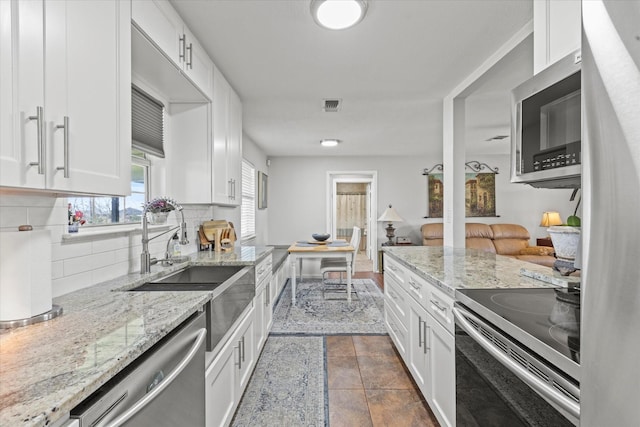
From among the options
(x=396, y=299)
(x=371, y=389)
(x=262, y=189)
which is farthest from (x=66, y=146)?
(x=262, y=189)

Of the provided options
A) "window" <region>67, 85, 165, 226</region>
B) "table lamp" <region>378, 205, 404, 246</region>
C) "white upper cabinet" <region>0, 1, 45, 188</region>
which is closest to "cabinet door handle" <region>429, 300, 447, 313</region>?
"white upper cabinet" <region>0, 1, 45, 188</region>

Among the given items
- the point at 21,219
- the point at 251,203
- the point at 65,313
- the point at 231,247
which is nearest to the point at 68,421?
the point at 65,313

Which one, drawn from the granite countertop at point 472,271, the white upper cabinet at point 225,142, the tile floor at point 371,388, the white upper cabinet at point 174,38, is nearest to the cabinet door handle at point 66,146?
the white upper cabinet at point 174,38

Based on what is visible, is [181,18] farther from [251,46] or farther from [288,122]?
[288,122]

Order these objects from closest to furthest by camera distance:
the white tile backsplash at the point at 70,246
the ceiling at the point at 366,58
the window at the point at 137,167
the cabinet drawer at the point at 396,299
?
the white tile backsplash at the point at 70,246 → the window at the point at 137,167 → the ceiling at the point at 366,58 → the cabinet drawer at the point at 396,299

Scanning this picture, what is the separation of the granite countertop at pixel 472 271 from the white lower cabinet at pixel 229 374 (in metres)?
1.16

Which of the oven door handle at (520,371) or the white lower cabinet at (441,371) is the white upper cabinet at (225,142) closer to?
the white lower cabinet at (441,371)

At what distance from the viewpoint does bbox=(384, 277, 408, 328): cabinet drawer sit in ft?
7.62

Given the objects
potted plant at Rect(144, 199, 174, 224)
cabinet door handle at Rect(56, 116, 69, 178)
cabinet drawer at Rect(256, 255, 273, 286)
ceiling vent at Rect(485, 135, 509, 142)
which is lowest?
cabinet drawer at Rect(256, 255, 273, 286)

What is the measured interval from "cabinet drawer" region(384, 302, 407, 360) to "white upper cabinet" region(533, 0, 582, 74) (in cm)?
182

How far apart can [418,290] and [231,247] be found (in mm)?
1764

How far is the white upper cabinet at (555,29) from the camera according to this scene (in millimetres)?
1165

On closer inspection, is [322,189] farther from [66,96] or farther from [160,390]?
[160,390]

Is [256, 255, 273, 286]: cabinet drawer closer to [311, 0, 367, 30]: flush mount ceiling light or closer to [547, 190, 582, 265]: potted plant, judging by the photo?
[311, 0, 367, 30]: flush mount ceiling light
